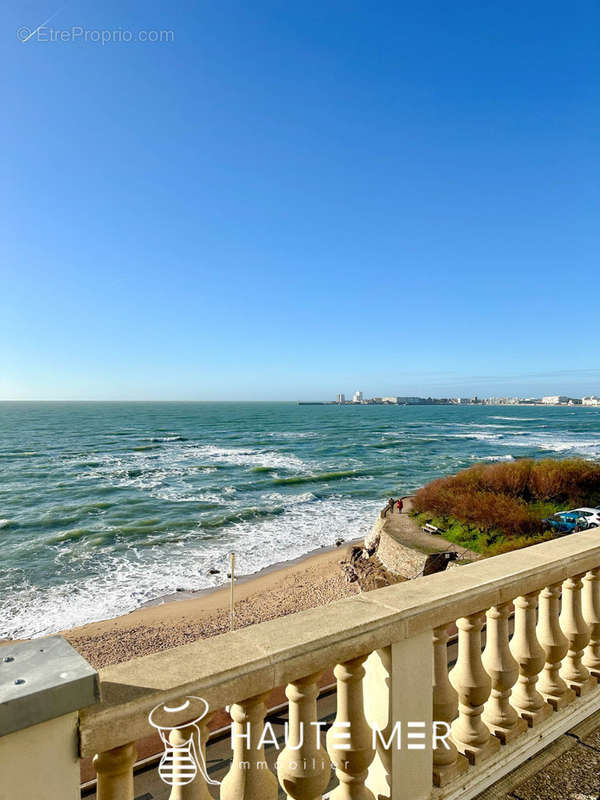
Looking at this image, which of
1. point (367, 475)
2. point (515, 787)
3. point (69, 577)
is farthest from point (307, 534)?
point (515, 787)

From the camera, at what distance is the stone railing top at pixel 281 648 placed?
58.6 inches

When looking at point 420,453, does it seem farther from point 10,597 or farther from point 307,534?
point 10,597

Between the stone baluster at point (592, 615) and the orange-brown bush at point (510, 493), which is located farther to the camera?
the orange-brown bush at point (510, 493)

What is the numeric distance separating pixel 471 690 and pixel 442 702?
0.24 m

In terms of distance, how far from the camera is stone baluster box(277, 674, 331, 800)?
1.89 metres

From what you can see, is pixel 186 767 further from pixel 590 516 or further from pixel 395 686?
pixel 590 516

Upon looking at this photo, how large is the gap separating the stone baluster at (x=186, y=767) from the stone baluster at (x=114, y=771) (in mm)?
149

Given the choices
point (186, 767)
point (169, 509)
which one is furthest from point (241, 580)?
point (186, 767)

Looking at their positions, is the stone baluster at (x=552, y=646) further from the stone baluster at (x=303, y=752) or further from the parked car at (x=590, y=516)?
the parked car at (x=590, y=516)

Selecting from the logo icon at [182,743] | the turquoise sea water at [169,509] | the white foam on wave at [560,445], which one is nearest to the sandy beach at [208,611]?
the turquoise sea water at [169,509]

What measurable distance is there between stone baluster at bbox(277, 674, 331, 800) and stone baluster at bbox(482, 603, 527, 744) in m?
1.13

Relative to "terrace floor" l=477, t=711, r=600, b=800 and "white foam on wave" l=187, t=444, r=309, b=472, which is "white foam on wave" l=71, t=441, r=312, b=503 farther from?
"terrace floor" l=477, t=711, r=600, b=800

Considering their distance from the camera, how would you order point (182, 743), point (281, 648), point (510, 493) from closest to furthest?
1. point (182, 743)
2. point (281, 648)
3. point (510, 493)

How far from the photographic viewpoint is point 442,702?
230 centimetres
